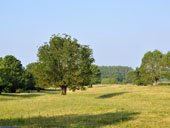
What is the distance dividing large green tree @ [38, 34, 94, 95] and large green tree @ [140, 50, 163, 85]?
5274 cm

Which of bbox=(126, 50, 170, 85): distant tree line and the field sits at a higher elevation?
bbox=(126, 50, 170, 85): distant tree line

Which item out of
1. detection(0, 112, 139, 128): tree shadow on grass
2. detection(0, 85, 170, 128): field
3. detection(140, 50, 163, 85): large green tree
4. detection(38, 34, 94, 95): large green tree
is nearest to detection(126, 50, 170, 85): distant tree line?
detection(140, 50, 163, 85): large green tree

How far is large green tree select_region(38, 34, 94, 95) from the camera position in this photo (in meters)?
52.4

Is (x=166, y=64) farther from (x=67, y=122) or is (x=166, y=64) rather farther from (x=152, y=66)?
(x=67, y=122)

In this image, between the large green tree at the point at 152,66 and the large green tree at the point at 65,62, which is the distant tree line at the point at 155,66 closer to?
the large green tree at the point at 152,66

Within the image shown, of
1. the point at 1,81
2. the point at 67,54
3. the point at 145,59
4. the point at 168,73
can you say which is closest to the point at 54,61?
the point at 67,54

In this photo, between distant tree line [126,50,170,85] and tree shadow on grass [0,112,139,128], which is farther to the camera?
distant tree line [126,50,170,85]

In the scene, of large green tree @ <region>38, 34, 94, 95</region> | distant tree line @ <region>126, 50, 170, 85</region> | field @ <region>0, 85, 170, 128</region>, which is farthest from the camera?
distant tree line @ <region>126, 50, 170, 85</region>

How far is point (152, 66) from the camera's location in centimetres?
10444

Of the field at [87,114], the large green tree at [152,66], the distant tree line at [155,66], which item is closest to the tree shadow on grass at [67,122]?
the field at [87,114]

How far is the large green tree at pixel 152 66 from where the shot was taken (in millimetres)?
101988

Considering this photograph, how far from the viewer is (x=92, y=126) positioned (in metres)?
15.1

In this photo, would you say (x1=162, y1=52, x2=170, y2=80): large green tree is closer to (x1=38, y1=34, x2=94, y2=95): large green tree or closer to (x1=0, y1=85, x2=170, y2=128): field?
(x1=38, y1=34, x2=94, y2=95): large green tree

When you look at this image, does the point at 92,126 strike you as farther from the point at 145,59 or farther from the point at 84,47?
the point at 145,59
